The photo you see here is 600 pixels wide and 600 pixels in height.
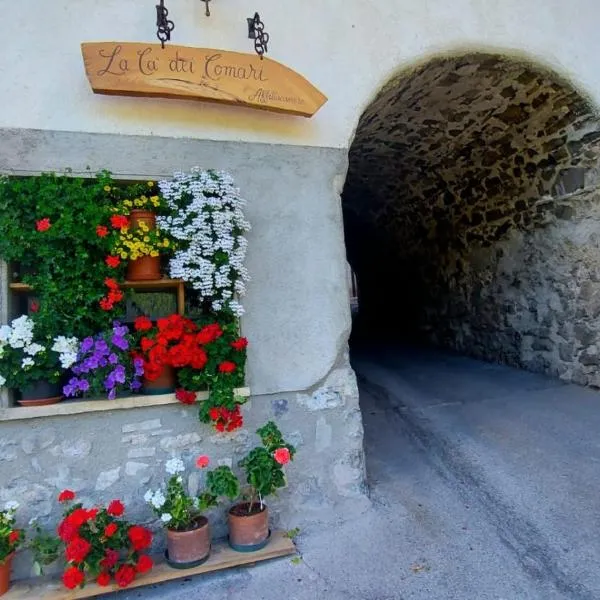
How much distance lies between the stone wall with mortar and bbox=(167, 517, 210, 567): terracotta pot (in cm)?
19

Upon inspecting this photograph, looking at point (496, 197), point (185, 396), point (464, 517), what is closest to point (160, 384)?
point (185, 396)

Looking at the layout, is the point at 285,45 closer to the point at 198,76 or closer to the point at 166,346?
the point at 198,76

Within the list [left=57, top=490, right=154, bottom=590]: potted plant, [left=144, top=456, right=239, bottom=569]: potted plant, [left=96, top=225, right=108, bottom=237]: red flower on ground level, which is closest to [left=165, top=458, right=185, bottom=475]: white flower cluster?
[left=144, top=456, right=239, bottom=569]: potted plant

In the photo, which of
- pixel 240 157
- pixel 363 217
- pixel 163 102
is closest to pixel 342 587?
pixel 240 157

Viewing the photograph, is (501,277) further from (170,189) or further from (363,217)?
(170,189)

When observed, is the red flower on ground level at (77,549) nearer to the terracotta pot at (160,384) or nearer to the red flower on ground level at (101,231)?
the terracotta pot at (160,384)

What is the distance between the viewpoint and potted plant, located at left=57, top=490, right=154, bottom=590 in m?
1.92

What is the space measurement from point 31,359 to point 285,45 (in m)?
2.09

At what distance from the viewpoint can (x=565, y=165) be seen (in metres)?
3.91

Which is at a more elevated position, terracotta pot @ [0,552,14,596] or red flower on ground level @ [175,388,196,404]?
red flower on ground level @ [175,388,196,404]

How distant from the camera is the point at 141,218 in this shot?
236cm

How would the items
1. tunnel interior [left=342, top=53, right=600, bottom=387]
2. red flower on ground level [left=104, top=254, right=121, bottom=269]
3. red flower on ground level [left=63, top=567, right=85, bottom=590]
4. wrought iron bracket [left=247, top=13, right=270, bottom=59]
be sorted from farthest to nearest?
tunnel interior [left=342, top=53, right=600, bottom=387]
wrought iron bracket [left=247, top=13, right=270, bottom=59]
red flower on ground level [left=104, top=254, right=121, bottom=269]
red flower on ground level [left=63, top=567, right=85, bottom=590]

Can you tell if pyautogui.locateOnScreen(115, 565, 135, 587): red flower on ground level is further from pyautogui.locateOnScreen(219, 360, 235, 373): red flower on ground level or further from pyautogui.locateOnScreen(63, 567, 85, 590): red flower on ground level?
pyautogui.locateOnScreen(219, 360, 235, 373): red flower on ground level

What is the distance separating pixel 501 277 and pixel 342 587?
3624 mm
